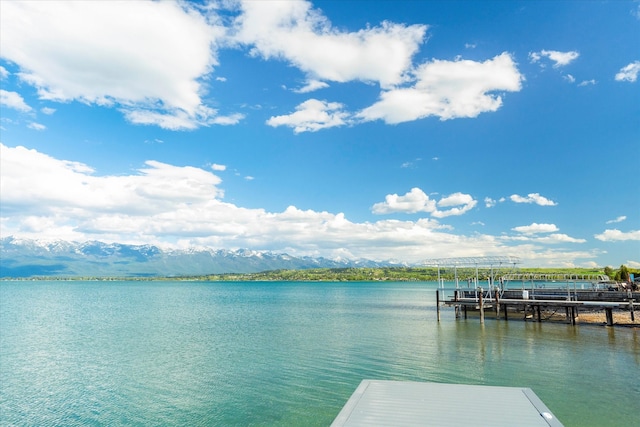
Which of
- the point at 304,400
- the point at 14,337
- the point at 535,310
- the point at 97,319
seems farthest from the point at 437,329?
the point at 97,319

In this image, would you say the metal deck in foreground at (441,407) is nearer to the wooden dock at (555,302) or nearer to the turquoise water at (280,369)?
the turquoise water at (280,369)

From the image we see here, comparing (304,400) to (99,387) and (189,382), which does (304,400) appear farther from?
(99,387)

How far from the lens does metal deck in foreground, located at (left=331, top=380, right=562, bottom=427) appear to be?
31.5ft

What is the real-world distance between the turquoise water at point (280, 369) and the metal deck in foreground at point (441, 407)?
6074 mm

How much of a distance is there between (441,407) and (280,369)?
1690cm

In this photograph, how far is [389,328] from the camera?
44000 millimetres

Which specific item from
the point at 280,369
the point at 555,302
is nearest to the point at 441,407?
the point at 280,369

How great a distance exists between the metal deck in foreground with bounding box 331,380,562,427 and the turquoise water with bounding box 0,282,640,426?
6074mm

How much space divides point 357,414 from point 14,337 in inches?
1786

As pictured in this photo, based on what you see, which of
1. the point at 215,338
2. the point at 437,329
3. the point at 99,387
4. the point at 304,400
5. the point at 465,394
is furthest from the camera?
the point at 437,329

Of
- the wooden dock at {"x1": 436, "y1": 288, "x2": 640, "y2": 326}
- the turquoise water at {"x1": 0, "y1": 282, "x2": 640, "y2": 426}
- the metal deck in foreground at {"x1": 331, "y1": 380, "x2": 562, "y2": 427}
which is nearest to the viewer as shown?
the metal deck in foreground at {"x1": 331, "y1": 380, "x2": 562, "y2": 427}

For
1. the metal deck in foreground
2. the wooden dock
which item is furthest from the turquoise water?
the metal deck in foreground

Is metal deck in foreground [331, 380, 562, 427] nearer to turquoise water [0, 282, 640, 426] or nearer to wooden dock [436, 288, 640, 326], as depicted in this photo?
turquoise water [0, 282, 640, 426]

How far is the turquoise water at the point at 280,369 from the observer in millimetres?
18031
